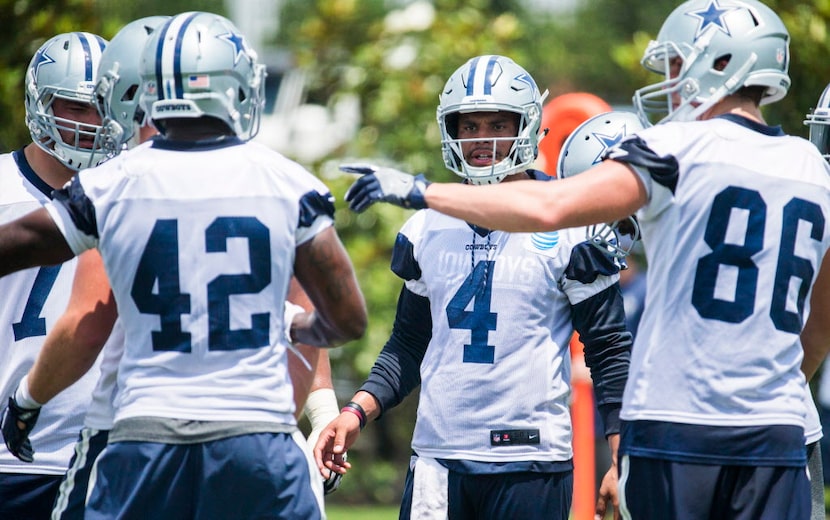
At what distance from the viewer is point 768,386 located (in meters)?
3.33

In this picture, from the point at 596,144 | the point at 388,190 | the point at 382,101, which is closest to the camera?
the point at 388,190

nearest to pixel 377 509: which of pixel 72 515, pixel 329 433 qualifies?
pixel 329 433

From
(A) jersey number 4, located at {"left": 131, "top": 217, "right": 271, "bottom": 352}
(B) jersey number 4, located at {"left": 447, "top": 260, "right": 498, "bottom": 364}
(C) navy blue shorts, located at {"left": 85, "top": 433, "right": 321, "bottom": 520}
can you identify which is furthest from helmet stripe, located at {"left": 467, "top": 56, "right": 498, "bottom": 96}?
(C) navy blue shorts, located at {"left": 85, "top": 433, "right": 321, "bottom": 520}

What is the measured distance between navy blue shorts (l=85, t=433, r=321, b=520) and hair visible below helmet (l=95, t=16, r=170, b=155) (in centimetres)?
120

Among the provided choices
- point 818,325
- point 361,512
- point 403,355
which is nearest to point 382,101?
point 361,512

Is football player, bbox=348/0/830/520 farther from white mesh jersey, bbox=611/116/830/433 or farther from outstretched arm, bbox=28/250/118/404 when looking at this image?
outstretched arm, bbox=28/250/118/404

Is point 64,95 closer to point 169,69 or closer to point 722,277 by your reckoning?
point 169,69

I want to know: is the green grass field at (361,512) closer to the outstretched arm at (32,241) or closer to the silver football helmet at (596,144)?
the silver football helmet at (596,144)

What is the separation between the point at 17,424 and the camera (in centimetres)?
359

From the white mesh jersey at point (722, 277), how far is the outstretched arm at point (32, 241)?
150 cm

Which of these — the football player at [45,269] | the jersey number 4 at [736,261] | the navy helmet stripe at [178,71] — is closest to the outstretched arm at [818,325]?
the jersey number 4 at [736,261]

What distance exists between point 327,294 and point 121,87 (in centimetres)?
112

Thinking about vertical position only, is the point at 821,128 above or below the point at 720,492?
above

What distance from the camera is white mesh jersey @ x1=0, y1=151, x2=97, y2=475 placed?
4141 millimetres
